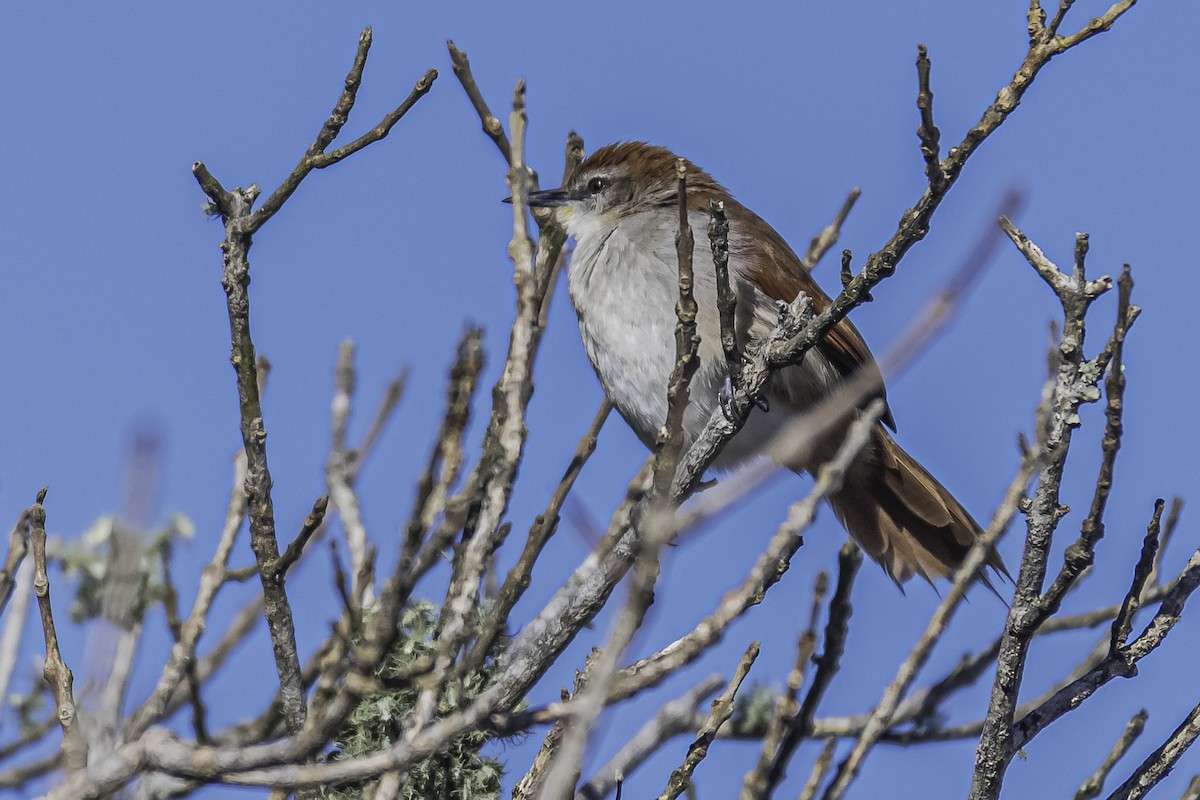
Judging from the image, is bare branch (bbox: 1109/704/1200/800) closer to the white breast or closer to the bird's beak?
the white breast

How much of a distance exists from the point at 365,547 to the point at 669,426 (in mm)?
1517

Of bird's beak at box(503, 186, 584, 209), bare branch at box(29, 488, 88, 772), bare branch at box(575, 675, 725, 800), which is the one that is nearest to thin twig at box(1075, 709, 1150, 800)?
bare branch at box(575, 675, 725, 800)

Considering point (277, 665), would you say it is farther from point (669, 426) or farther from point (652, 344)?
point (652, 344)

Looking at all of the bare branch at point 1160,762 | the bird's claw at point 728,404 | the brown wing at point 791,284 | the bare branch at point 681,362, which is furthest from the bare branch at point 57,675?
the brown wing at point 791,284

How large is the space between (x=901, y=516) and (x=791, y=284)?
1.19 metres

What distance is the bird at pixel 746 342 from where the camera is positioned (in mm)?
5660

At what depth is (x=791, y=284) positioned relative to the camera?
575 centimetres

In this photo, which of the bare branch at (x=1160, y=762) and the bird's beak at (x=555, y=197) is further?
the bird's beak at (x=555, y=197)

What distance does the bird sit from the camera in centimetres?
566

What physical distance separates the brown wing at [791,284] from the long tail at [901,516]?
0.22 m

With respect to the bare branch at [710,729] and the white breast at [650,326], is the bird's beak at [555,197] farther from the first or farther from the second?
the bare branch at [710,729]

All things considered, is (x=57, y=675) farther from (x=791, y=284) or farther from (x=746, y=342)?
(x=791, y=284)

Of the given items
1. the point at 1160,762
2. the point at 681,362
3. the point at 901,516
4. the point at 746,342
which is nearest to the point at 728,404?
the point at 681,362

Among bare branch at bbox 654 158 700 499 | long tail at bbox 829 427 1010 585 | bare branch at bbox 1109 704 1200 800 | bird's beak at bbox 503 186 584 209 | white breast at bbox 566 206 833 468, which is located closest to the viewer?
bare branch at bbox 654 158 700 499
